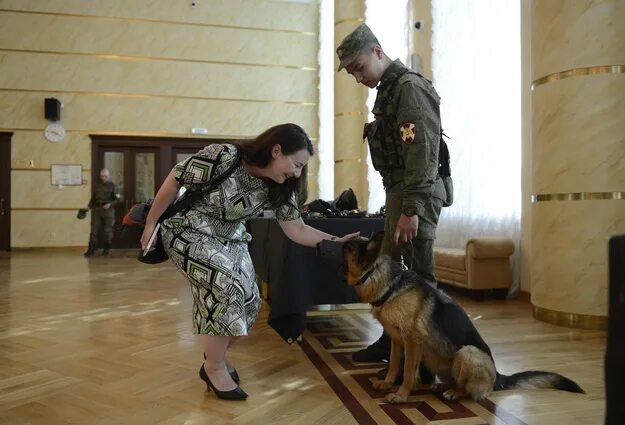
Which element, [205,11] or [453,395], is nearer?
[453,395]

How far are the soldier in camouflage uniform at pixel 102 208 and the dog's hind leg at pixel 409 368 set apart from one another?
369 inches

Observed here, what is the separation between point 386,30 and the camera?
890 centimetres

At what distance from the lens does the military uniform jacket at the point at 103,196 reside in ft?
34.8

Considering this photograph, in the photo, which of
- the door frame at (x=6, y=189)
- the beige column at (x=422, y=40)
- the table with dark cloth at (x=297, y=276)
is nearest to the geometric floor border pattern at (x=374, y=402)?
the table with dark cloth at (x=297, y=276)

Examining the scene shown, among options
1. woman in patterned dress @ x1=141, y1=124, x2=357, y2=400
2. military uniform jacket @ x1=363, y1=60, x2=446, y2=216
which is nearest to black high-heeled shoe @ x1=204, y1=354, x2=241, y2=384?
woman in patterned dress @ x1=141, y1=124, x2=357, y2=400

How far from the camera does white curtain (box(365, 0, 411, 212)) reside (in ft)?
28.2

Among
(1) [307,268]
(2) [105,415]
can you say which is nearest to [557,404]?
(1) [307,268]

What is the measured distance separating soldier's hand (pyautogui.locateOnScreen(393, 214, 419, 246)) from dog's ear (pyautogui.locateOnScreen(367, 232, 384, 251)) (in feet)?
0.72

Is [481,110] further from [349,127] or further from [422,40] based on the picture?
[349,127]

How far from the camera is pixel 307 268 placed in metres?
3.37

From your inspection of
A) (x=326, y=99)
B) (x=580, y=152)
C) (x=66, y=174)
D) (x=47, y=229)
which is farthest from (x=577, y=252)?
(x=47, y=229)

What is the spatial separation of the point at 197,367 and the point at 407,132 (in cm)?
168

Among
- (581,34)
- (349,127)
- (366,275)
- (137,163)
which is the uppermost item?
(349,127)

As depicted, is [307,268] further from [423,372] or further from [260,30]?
[260,30]
